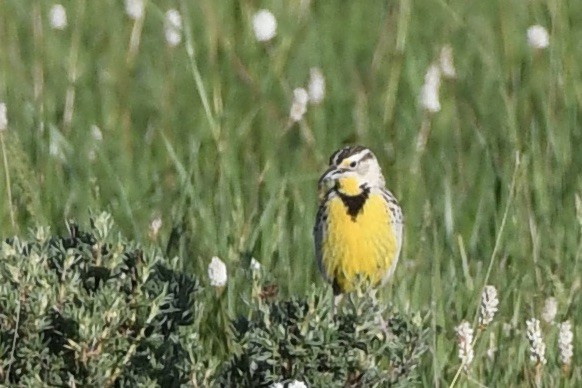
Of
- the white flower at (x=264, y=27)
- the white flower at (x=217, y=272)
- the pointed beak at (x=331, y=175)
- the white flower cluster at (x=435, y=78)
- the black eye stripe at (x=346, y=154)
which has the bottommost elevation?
the white flower at (x=217, y=272)

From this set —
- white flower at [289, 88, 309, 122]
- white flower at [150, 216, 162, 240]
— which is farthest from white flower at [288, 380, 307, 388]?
white flower at [289, 88, 309, 122]

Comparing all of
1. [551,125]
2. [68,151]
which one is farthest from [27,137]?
[551,125]

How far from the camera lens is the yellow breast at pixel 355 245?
4406 mm

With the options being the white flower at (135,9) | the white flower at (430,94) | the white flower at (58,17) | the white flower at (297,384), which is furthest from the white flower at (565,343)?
the white flower at (58,17)

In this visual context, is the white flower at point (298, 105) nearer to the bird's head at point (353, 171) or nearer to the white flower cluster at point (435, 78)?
the white flower cluster at point (435, 78)

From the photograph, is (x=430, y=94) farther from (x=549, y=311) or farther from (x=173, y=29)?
(x=549, y=311)

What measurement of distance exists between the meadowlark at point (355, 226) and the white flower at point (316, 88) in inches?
54.0

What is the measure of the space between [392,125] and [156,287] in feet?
7.94

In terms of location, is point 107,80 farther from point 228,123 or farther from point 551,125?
point 551,125

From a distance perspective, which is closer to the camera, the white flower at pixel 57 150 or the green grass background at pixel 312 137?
the green grass background at pixel 312 137

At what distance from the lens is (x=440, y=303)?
4.64m

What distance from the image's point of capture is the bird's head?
4.52 m

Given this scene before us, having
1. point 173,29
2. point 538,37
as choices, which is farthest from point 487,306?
point 173,29

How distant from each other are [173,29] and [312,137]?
69 cm
